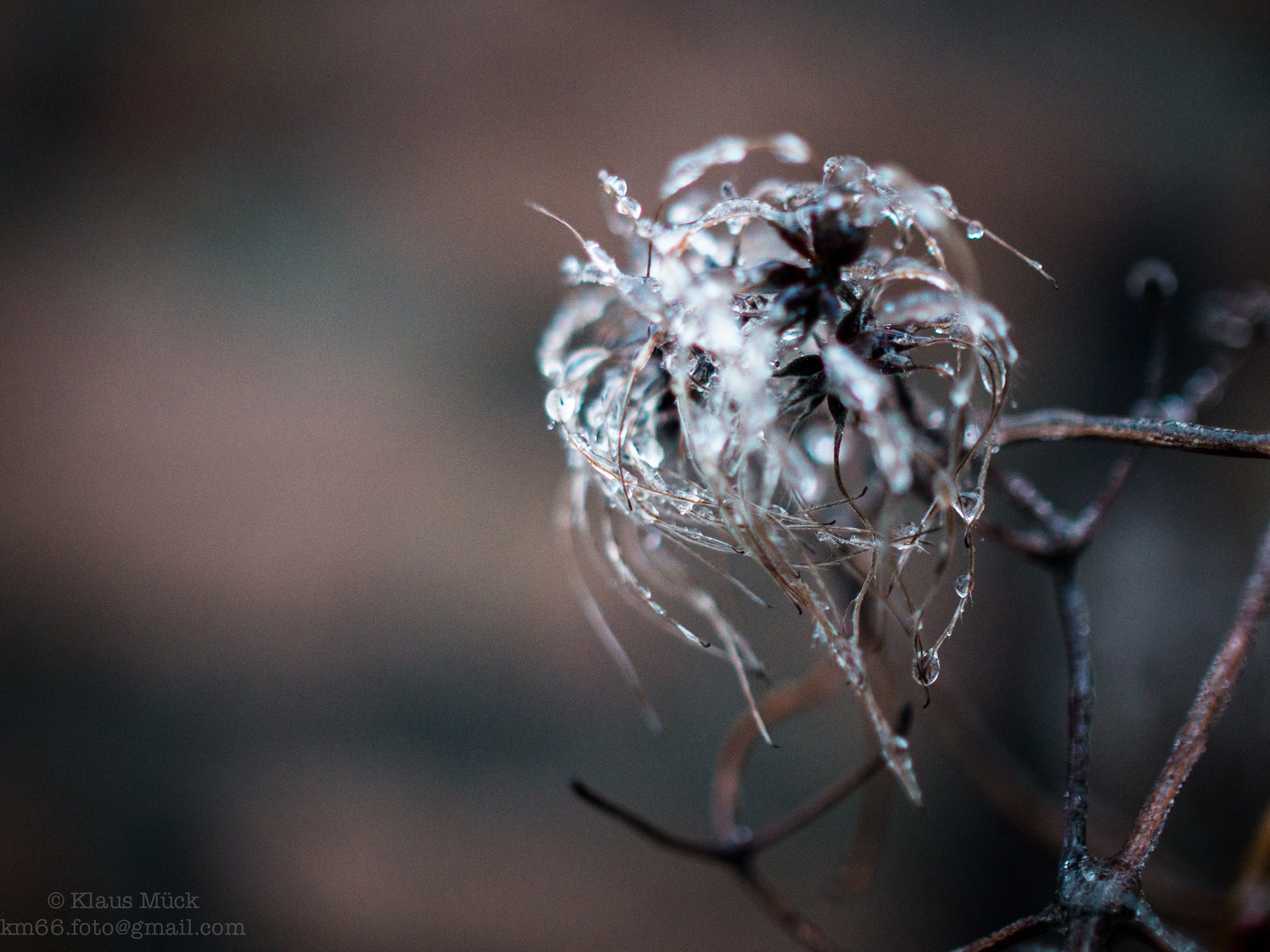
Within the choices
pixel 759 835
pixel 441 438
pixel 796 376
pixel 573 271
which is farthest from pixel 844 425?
pixel 441 438

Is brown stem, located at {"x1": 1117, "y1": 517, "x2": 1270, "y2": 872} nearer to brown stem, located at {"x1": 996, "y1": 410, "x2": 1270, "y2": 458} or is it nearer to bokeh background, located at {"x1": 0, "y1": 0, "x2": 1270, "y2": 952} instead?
brown stem, located at {"x1": 996, "y1": 410, "x2": 1270, "y2": 458}

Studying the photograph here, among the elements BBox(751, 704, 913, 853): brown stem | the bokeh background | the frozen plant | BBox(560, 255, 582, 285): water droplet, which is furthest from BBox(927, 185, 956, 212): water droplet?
the bokeh background

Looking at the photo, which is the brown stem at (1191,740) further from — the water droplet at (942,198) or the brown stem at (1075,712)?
the water droplet at (942,198)

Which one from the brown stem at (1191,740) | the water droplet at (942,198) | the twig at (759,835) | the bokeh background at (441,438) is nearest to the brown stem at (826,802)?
the twig at (759,835)

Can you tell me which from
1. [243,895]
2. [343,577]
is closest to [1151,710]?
[343,577]

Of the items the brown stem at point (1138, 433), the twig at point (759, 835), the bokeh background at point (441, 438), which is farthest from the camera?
the bokeh background at point (441, 438)
